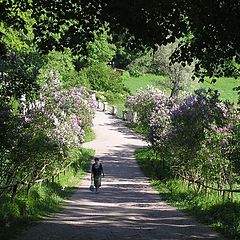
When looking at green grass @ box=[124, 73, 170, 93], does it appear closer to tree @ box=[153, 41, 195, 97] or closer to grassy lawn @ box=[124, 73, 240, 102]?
grassy lawn @ box=[124, 73, 240, 102]

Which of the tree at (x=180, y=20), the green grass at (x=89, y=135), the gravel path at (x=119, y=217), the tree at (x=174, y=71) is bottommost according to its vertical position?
the gravel path at (x=119, y=217)

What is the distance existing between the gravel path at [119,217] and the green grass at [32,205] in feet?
0.97

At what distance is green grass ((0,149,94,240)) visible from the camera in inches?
412

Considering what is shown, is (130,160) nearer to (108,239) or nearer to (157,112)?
(157,112)

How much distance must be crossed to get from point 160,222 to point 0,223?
4.00 metres

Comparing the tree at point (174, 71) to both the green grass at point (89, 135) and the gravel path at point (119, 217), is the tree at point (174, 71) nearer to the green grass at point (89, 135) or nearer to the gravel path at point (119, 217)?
the green grass at point (89, 135)

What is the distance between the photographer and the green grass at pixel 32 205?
10469 millimetres

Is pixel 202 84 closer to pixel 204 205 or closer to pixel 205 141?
pixel 205 141

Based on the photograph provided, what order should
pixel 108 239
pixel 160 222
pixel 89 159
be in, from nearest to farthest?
pixel 108 239
pixel 160 222
pixel 89 159

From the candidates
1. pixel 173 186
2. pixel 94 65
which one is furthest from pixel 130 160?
pixel 94 65

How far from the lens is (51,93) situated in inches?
785

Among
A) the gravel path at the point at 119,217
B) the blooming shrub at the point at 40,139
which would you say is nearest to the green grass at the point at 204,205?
the gravel path at the point at 119,217

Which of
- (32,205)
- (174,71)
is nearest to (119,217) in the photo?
(32,205)

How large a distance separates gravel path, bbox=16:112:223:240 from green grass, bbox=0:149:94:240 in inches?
11.6
